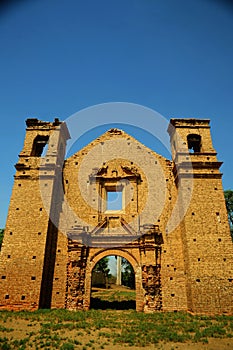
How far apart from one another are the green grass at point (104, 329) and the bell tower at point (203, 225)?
1.15 m

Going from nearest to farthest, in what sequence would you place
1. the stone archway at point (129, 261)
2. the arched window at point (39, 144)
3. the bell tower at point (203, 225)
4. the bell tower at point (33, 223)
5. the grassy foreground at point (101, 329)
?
the grassy foreground at point (101, 329) → the bell tower at point (203, 225) → the bell tower at point (33, 223) → the stone archway at point (129, 261) → the arched window at point (39, 144)

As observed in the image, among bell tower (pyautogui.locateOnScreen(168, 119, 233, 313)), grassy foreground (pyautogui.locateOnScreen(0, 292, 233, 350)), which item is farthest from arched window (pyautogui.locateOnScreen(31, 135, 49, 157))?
grassy foreground (pyautogui.locateOnScreen(0, 292, 233, 350))

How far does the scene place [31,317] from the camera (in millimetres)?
10641

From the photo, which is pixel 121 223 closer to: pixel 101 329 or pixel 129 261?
pixel 129 261

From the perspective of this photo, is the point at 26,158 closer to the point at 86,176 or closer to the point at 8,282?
the point at 86,176

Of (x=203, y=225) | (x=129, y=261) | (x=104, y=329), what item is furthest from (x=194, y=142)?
(x=104, y=329)

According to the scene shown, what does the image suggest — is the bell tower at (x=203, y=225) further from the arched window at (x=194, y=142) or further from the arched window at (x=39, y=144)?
the arched window at (x=39, y=144)

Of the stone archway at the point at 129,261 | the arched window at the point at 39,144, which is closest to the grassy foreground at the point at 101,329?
the stone archway at the point at 129,261

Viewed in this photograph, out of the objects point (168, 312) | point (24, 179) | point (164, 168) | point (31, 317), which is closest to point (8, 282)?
point (31, 317)

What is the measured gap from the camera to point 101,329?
9328mm

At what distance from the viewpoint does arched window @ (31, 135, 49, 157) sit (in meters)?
17.1

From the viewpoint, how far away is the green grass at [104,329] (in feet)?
25.2

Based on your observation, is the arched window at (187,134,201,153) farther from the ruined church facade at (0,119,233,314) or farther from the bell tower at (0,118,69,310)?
the bell tower at (0,118,69,310)

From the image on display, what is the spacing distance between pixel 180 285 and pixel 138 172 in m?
7.21
